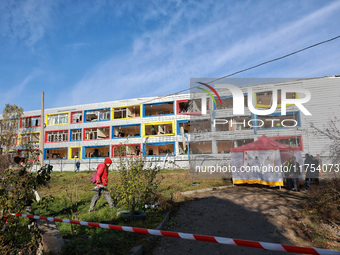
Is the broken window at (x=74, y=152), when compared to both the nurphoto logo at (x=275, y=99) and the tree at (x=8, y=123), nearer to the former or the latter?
the tree at (x=8, y=123)

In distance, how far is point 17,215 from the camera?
384 cm

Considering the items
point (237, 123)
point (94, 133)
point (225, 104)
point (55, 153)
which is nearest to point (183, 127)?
point (225, 104)

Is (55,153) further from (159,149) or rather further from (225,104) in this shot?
(225,104)

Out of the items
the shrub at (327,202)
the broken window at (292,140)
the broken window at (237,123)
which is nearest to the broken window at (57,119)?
the broken window at (237,123)

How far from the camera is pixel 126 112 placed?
36812 mm

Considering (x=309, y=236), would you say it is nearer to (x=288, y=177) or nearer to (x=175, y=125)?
(x=288, y=177)

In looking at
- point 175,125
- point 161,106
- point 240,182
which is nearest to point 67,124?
point 161,106

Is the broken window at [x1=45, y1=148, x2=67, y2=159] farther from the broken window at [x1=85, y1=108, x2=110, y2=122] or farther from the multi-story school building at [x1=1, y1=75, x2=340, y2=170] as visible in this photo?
the broken window at [x1=85, y1=108, x2=110, y2=122]

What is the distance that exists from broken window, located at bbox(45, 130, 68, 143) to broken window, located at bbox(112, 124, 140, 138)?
379 inches

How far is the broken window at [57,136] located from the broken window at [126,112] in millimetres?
10054

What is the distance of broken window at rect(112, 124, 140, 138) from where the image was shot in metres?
37.7

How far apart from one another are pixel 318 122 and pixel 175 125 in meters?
18.9

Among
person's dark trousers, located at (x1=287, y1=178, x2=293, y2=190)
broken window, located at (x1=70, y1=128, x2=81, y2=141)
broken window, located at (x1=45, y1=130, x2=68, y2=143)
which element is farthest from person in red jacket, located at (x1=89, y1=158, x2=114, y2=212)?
broken window, located at (x1=45, y1=130, x2=68, y2=143)

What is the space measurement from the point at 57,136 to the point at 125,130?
12.7m
